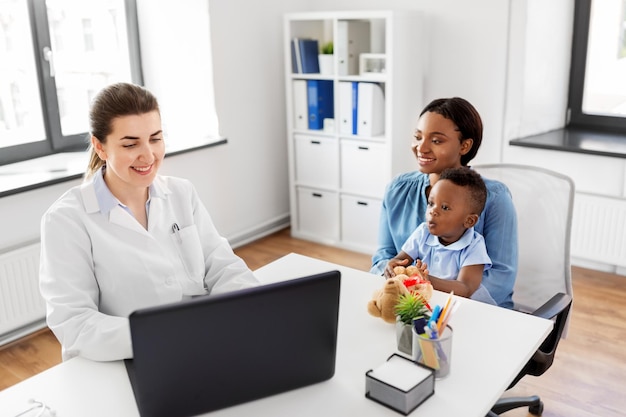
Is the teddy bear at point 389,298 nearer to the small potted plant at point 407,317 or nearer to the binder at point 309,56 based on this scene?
the small potted plant at point 407,317

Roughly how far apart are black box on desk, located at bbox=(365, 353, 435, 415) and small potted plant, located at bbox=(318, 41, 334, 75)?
2883mm

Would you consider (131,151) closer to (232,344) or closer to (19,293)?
(232,344)

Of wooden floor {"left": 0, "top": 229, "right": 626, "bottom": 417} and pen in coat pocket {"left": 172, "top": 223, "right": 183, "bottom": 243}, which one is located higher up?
pen in coat pocket {"left": 172, "top": 223, "right": 183, "bottom": 243}

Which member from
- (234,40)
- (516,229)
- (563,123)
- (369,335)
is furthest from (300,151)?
(369,335)

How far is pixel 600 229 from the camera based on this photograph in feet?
11.4

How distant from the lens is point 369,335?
4.83ft

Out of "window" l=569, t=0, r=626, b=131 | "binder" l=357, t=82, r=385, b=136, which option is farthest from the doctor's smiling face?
"window" l=569, t=0, r=626, b=131

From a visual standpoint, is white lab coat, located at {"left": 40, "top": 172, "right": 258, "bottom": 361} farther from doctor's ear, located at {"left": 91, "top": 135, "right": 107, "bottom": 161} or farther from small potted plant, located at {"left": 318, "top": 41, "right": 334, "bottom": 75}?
small potted plant, located at {"left": 318, "top": 41, "right": 334, "bottom": 75}

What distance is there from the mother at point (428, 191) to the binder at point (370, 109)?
5.41ft

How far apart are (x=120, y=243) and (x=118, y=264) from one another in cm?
5

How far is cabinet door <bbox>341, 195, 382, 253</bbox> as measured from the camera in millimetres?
3926

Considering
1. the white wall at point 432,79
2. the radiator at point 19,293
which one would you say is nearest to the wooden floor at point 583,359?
the radiator at point 19,293

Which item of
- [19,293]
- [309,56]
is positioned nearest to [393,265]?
[19,293]

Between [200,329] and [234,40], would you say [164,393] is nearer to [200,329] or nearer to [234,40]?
[200,329]
